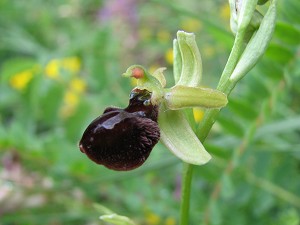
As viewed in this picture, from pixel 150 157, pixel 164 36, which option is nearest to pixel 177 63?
pixel 150 157

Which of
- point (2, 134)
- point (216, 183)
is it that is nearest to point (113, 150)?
point (216, 183)

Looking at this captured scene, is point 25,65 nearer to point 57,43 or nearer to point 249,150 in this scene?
point 249,150

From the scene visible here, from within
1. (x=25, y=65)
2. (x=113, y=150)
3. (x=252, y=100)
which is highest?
(x=25, y=65)

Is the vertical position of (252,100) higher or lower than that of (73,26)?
lower

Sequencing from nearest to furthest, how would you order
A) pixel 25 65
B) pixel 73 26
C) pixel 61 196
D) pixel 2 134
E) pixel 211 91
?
pixel 211 91
pixel 2 134
pixel 61 196
pixel 25 65
pixel 73 26

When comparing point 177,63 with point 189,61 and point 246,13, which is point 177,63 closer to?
point 189,61

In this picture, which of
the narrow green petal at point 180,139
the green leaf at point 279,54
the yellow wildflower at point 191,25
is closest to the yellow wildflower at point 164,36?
the yellow wildflower at point 191,25

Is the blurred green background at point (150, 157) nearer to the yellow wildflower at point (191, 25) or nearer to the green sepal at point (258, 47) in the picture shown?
the green sepal at point (258, 47)
